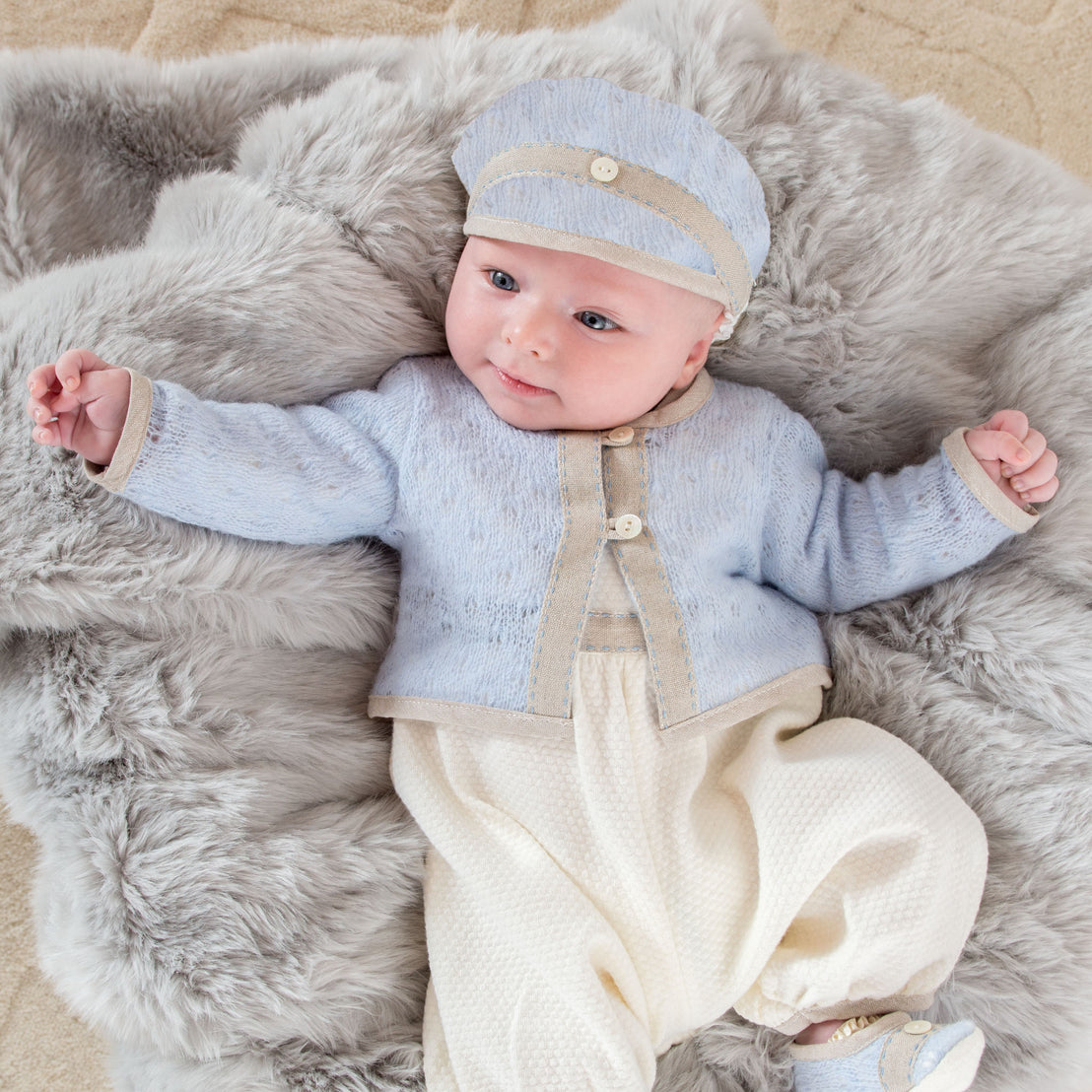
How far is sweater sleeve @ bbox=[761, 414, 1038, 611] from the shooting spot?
1.08 metres

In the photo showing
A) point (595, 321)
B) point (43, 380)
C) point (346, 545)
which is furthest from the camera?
point (346, 545)

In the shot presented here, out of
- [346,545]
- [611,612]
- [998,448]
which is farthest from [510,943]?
[998,448]

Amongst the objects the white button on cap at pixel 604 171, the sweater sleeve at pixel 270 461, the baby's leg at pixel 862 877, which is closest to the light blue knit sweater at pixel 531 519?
the sweater sleeve at pixel 270 461

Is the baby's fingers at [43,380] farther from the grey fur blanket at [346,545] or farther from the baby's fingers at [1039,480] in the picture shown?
the baby's fingers at [1039,480]

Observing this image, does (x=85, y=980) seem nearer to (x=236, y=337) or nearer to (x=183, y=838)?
(x=183, y=838)

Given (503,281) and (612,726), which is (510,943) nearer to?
(612,726)

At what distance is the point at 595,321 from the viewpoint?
99 cm

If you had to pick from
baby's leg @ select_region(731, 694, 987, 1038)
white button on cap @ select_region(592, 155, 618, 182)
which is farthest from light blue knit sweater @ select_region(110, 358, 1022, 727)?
white button on cap @ select_region(592, 155, 618, 182)

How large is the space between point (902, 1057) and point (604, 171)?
0.88 metres

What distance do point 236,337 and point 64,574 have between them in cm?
29

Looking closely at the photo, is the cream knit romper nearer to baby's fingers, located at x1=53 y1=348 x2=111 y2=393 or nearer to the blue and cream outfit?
the blue and cream outfit

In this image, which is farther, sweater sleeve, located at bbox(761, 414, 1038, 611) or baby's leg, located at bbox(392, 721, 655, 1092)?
sweater sleeve, located at bbox(761, 414, 1038, 611)

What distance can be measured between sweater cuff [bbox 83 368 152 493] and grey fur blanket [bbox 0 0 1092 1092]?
0.20ft

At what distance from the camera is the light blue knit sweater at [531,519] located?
103 centimetres
